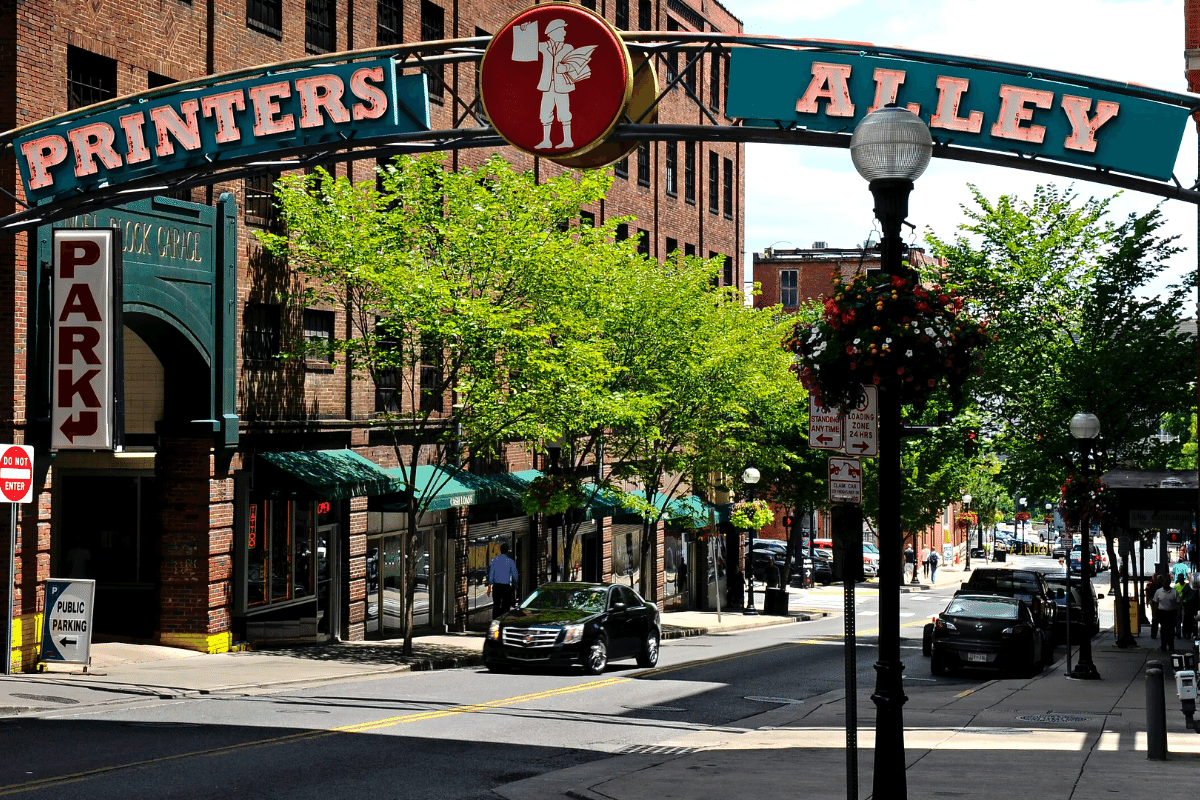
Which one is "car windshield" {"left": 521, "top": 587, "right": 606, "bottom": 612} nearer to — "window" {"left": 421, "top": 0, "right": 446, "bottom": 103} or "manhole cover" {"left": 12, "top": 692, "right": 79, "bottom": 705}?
"manhole cover" {"left": 12, "top": 692, "right": 79, "bottom": 705}

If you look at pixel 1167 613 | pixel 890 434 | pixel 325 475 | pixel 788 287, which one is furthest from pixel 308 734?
pixel 788 287

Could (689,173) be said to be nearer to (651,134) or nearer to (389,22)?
(389,22)

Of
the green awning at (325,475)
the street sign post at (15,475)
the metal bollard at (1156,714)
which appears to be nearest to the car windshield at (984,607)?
the green awning at (325,475)

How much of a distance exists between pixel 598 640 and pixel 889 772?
1460 centimetres

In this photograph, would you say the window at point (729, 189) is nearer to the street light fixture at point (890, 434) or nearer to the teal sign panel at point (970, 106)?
the teal sign panel at point (970, 106)

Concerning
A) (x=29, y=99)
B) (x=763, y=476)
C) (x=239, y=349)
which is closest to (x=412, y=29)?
(x=239, y=349)

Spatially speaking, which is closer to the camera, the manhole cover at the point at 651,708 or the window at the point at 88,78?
the manhole cover at the point at 651,708

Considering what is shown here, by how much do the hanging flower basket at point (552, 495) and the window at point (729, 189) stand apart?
24.4 meters

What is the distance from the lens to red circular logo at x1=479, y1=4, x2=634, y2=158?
46.5 ft

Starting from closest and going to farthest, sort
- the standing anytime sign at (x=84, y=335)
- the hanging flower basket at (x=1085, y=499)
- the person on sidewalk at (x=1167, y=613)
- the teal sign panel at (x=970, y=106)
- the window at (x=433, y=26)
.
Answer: the teal sign panel at (x=970, y=106) → the standing anytime sign at (x=84, y=335) → the hanging flower basket at (x=1085, y=499) → the person on sidewalk at (x=1167, y=613) → the window at (x=433, y=26)

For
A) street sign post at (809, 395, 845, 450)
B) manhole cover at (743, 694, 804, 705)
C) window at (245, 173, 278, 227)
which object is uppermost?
window at (245, 173, 278, 227)

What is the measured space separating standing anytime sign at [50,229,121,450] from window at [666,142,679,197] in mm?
29370

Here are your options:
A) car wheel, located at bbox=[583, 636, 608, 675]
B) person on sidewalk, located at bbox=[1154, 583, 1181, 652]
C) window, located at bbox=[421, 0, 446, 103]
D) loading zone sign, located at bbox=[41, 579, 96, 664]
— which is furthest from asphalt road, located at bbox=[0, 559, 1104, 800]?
window, located at bbox=[421, 0, 446, 103]

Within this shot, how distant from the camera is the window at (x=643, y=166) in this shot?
45.4m
